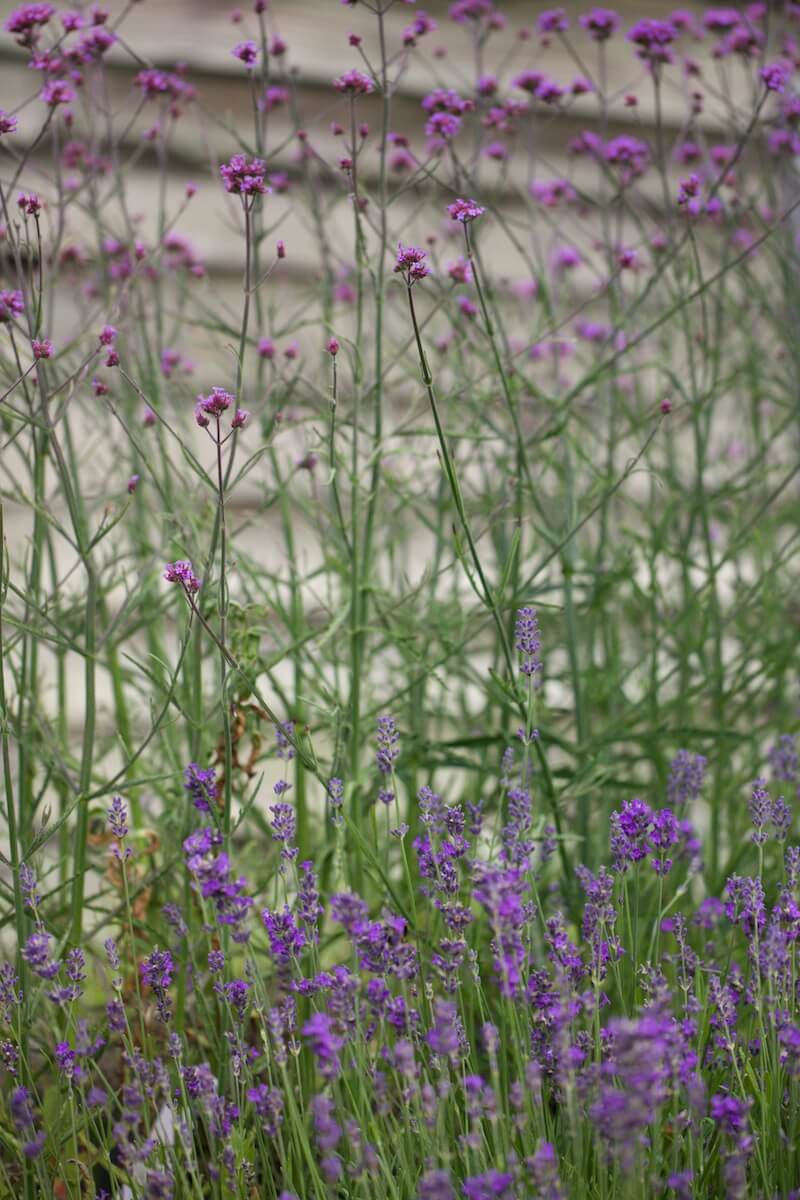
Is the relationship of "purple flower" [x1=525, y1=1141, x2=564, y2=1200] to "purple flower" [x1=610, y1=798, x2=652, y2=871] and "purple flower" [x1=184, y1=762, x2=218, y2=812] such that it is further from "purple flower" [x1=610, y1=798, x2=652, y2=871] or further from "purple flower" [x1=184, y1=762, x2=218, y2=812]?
"purple flower" [x1=184, y1=762, x2=218, y2=812]

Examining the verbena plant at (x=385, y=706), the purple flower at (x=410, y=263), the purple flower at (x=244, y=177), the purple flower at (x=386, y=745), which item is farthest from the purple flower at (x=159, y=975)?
the purple flower at (x=244, y=177)

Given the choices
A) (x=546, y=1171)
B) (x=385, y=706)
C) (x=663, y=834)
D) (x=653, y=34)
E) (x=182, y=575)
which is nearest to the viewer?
(x=546, y=1171)

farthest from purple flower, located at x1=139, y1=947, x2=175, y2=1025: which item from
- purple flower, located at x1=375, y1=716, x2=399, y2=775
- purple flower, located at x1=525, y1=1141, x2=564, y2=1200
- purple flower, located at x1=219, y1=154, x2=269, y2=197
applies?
purple flower, located at x1=219, y1=154, x2=269, y2=197

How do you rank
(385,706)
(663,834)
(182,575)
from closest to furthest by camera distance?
(182,575) → (663,834) → (385,706)

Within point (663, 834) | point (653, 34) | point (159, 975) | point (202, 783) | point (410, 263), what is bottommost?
point (159, 975)

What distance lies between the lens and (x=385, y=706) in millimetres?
2014

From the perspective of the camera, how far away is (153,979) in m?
1.34

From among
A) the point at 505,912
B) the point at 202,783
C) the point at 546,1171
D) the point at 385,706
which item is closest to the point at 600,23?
the point at 385,706

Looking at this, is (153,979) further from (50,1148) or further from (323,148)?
(323,148)

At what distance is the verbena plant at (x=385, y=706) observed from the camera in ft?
4.33

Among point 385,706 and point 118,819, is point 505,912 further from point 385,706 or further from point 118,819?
point 385,706

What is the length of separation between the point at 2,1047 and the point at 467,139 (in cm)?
296

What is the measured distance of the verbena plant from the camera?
132 cm

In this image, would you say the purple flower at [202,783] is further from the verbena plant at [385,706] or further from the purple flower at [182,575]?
the purple flower at [182,575]
